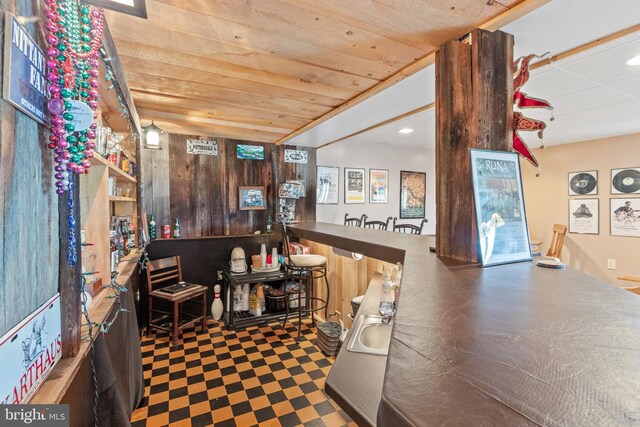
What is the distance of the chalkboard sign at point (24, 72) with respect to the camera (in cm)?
54

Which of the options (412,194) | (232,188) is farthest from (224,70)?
(412,194)

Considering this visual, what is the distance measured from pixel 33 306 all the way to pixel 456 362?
87cm

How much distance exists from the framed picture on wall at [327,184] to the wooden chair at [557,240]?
10.5 ft

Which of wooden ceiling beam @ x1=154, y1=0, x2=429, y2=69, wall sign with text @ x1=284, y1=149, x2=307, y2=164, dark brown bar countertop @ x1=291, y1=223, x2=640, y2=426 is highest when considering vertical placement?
wooden ceiling beam @ x1=154, y1=0, x2=429, y2=69

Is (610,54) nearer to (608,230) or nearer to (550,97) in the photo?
(550,97)

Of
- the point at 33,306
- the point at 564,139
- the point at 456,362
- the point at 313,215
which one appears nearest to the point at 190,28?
the point at 33,306

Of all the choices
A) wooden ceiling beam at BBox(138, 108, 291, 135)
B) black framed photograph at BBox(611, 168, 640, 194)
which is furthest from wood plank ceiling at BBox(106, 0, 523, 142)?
black framed photograph at BBox(611, 168, 640, 194)

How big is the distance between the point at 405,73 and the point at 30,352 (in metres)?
1.84

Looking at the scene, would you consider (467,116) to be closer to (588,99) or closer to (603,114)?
(588,99)

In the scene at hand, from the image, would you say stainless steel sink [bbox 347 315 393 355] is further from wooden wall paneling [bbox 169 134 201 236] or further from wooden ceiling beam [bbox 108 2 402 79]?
wooden wall paneling [bbox 169 134 201 236]

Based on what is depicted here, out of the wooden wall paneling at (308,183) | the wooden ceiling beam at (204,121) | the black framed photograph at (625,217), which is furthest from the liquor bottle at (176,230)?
the black framed photograph at (625,217)

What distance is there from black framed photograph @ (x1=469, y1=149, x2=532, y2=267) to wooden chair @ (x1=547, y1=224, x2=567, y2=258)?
3.86 m

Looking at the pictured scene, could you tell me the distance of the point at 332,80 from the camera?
5.87ft

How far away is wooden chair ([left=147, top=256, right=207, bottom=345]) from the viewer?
277cm
